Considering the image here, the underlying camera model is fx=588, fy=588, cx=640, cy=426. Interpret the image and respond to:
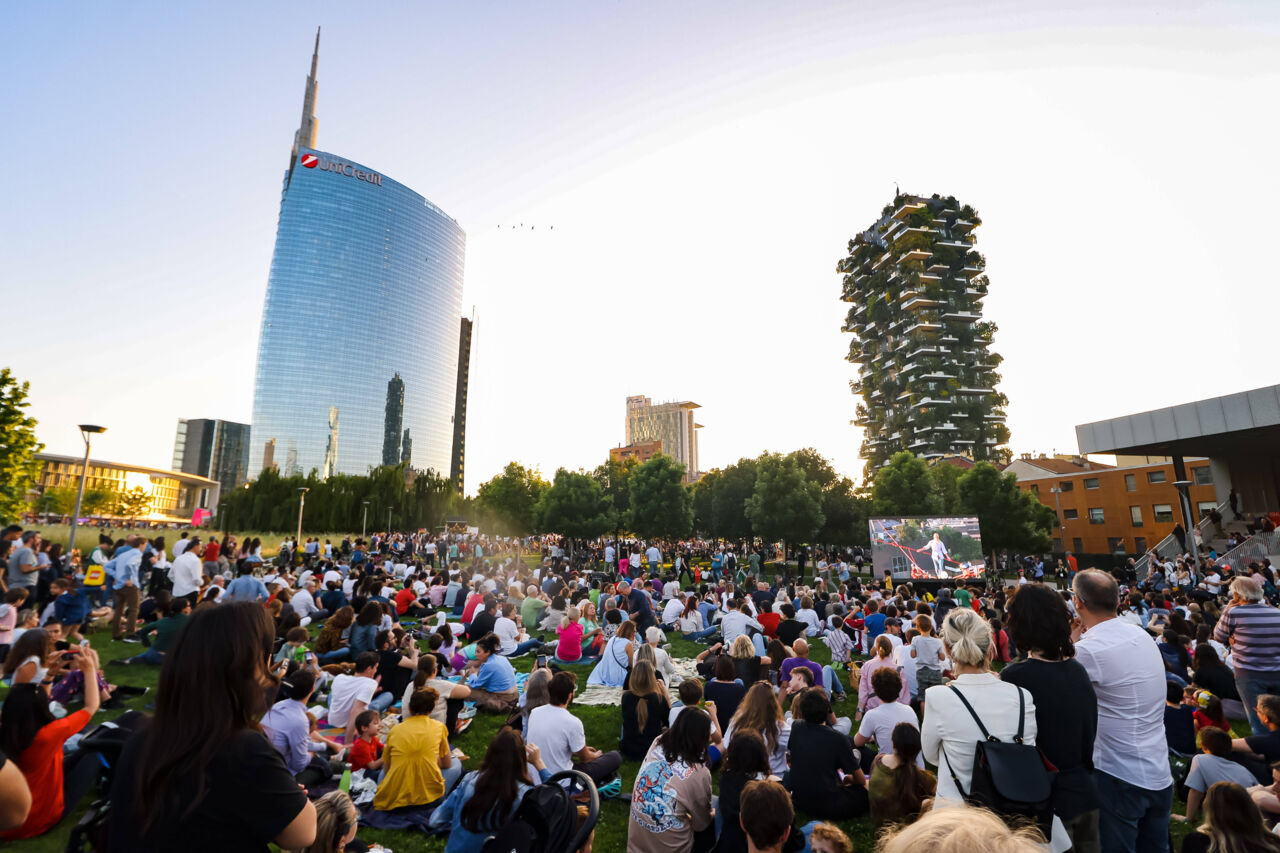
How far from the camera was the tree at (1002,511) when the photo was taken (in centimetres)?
4403

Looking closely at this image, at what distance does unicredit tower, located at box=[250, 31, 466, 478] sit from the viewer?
343 feet

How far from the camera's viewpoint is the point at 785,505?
39.8 metres

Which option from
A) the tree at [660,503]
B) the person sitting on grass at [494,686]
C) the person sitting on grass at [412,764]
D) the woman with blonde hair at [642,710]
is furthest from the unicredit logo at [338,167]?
the person sitting on grass at [412,764]

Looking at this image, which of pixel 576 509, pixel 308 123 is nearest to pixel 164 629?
pixel 576 509

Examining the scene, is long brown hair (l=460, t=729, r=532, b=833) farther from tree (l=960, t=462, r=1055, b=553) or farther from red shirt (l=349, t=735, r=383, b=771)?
tree (l=960, t=462, r=1055, b=553)

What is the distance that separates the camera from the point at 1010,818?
9.15 ft

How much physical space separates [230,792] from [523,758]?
249 centimetres

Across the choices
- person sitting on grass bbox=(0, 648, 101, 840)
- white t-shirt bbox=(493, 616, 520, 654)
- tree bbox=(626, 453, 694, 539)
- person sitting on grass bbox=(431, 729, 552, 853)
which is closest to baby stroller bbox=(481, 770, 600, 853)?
person sitting on grass bbox=(431, 729, 552, 853)

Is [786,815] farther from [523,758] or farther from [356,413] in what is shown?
[356,413]

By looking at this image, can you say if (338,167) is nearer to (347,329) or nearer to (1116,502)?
(347,329)

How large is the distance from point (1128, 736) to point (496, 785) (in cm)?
386

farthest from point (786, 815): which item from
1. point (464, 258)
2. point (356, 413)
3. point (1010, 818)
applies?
point (464, 258)

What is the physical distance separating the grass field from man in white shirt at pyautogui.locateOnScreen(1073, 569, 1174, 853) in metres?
2.23

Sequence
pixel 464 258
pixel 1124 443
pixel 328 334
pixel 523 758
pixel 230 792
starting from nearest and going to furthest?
1. pixel 230 792
2. pixel 523 758
3. pixel 1124 443
4. pixel 328 334
5. pixel 464 258
